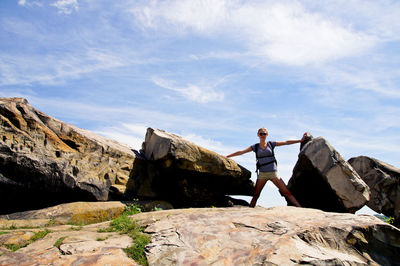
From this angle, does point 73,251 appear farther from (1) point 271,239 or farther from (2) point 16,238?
(1) point 271,239

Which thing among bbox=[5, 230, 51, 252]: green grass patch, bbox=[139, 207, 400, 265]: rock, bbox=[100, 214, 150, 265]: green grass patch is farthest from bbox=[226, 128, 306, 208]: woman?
bbox=[5, 230, 51, 252]: green grass patch

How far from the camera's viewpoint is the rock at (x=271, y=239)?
5.78 meters

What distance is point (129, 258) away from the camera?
580 cm

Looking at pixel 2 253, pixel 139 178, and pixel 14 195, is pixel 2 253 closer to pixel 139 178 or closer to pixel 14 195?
pixel 14 195

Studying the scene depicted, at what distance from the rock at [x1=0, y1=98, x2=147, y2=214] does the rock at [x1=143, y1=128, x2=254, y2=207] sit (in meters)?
1.23

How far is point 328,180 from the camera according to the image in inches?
450

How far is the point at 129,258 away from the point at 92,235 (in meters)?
1.55

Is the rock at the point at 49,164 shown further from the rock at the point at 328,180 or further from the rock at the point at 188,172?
the rock at the point at 328,180

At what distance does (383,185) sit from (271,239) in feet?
37.1

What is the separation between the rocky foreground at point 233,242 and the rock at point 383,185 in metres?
8.46

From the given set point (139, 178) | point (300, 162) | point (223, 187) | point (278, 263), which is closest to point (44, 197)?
point (139, 178)

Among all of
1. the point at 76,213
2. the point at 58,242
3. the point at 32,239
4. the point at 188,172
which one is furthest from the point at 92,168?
the point at 58,242

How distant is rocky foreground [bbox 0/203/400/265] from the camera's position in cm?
571

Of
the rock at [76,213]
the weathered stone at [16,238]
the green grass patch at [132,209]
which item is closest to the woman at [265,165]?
the green grass patch at [132,209]
